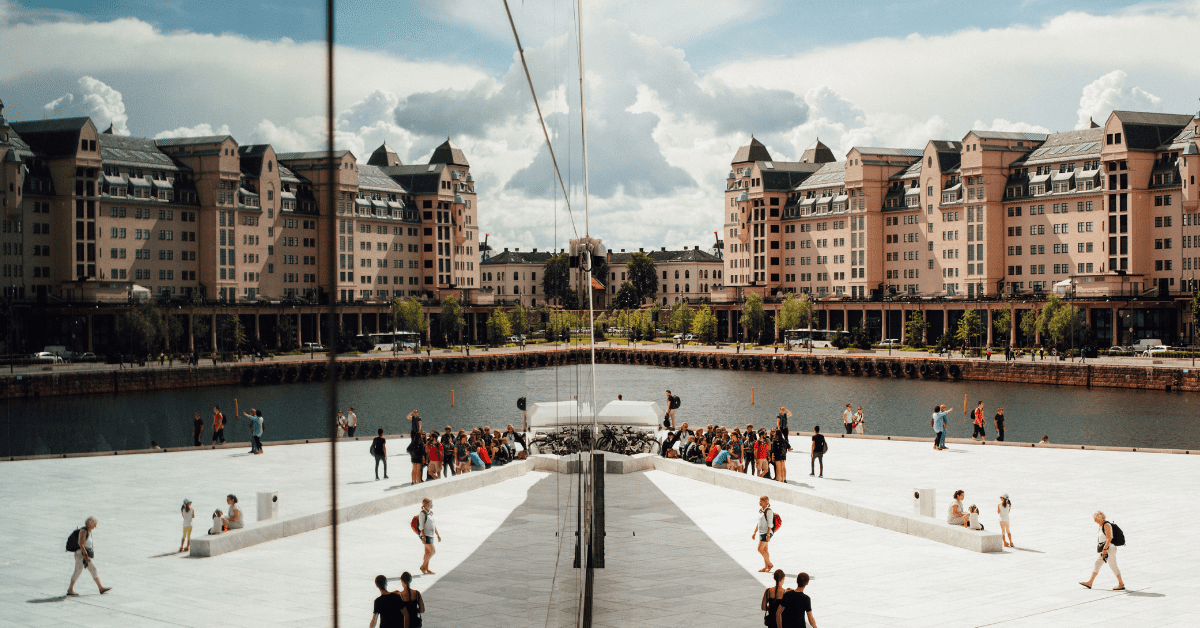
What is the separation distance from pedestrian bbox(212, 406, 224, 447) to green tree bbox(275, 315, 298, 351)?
8.4 inches

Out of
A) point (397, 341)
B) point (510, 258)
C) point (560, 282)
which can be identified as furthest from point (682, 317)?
point (510, 258)

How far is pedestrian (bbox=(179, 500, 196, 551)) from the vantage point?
6.84ft

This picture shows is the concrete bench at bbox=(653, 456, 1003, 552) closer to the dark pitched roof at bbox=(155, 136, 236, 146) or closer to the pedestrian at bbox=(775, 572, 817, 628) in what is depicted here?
the pedestrian at bbox=(775, 572, 817, 628)

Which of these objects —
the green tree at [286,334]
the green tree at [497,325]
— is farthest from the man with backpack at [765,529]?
the green tree at [286,334]

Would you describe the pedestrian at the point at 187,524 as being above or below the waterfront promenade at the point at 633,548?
above

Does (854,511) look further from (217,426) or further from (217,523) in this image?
(217,426)

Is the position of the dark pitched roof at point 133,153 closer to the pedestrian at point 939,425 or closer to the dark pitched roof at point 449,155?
the dark pitched roof at point 449,155

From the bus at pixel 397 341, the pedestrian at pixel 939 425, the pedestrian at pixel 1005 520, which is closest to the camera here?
the bus at pixel 397 341

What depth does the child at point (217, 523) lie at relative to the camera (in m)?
2.02

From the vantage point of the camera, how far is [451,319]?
7266 mm

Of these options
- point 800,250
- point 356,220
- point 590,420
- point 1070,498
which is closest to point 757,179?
point 800,250

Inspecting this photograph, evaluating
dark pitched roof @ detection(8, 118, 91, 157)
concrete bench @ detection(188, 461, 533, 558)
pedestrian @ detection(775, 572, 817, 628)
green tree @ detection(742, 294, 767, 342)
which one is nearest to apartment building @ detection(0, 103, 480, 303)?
dark pitched roof @ detection(8, 118, 91, 157)

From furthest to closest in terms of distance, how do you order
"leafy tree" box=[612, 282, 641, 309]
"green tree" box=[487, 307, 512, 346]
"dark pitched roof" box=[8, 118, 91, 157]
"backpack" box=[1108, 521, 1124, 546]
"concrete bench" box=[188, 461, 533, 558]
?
1. "leafy tree" box=[612, 282, 641, 309]
2. "backpack" box=[1108, 521, 1124, 546]
3. "green tree" box=[487, 307, 512, 346]
4. "concrete bench" box=[188, 461, 533, 558]
5. "dark pitched roof" box=[8, 118, 91, 157]

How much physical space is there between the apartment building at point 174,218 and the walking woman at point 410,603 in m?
0.82
